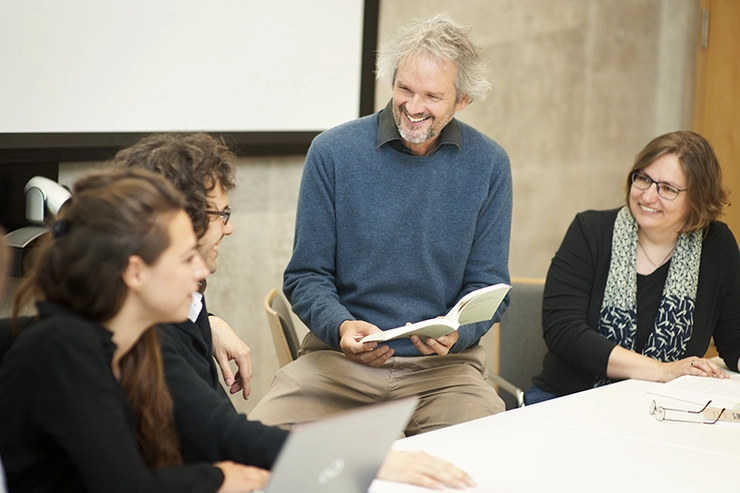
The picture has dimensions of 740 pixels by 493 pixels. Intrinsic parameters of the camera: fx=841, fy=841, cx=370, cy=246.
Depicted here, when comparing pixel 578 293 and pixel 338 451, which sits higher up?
pixel 338 451

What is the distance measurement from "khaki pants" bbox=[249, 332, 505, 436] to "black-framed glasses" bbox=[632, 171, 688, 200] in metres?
0.83

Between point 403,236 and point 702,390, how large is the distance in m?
0.89

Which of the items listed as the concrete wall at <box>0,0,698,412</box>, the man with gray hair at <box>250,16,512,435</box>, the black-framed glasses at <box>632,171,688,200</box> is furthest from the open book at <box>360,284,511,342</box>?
the concrete wall at <box>0,0,698,412</box>

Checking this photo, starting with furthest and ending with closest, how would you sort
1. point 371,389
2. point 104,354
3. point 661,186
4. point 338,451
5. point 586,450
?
point 661,186, point 371,389, point 586,450, point 104,354, point 338,451

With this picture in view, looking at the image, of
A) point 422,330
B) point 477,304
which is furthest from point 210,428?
point 477,304

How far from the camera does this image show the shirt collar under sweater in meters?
2.45

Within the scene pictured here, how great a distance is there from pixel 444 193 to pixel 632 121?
2.68 metres

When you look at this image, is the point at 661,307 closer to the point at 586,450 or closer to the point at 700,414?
the point at 700,414

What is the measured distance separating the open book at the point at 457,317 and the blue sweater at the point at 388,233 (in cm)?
28

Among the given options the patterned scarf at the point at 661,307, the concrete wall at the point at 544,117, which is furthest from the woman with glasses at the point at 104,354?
the concrete wall at the point at 544,117

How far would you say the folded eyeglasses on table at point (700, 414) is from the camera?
1.91 m

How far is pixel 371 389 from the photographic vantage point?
2336mm

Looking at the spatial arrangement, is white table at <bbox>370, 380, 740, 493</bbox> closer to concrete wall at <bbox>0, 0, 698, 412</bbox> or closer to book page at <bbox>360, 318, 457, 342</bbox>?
book page at <bbox>360, 318, 457, 342</bbox>

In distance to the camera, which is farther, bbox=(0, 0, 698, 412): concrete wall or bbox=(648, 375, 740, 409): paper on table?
bbox=(0, 0, 698, 412): concrete wall
